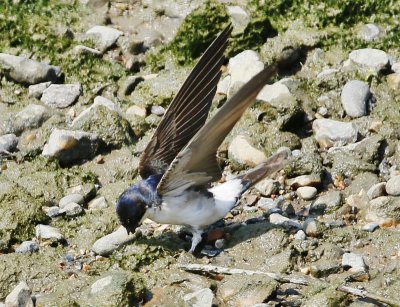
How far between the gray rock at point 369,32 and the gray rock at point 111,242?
98.7 inches

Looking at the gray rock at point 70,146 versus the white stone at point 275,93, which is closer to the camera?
the gray rock at point 70,146

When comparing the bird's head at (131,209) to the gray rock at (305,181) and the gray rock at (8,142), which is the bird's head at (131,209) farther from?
the gray rock at (8,142)

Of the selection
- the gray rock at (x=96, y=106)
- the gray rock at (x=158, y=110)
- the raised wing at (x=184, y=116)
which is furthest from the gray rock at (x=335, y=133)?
the gray rock at (x=96, y=106)

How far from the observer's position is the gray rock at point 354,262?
222 inches

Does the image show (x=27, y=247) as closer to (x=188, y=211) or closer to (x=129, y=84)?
(x=188, y=211)

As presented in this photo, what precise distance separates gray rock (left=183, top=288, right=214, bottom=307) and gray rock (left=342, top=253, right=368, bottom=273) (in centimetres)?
75

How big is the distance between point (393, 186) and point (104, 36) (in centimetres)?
258

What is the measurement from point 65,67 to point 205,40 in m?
0.99

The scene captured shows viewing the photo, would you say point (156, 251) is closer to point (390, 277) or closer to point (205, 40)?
point (390, 277)

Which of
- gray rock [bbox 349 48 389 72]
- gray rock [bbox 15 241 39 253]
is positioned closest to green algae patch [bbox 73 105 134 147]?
gray rock [bbox 15 241 39 253]

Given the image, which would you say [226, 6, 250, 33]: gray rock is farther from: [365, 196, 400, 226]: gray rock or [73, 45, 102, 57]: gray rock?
[365, 196, 400, 226]: gray rock

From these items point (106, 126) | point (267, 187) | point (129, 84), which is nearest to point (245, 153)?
point (267, 187)

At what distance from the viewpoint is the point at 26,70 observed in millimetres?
7402

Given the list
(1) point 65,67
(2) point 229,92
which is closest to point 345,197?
(2) point 229,92
